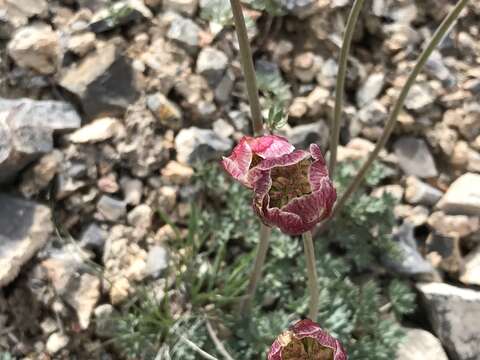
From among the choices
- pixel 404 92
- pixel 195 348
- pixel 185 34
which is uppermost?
pixel 404 92

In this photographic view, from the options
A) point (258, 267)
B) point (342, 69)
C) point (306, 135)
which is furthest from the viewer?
point (306, 135)

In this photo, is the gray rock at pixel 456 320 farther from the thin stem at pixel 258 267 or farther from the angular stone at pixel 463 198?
the thin stem at pixel 258 267

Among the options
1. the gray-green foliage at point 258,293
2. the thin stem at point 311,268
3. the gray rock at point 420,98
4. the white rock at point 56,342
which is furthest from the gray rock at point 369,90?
the white rock at point 56,342

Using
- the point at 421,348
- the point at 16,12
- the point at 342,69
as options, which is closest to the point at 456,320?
the point at 421,348

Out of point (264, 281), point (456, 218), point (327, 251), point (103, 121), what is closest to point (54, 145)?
point (103, 121)

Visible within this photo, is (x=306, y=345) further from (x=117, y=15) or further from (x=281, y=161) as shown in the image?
(x=117, y=15)

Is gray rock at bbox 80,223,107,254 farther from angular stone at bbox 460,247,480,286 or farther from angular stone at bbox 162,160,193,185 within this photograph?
angular stone at bbox 460,247,480,286

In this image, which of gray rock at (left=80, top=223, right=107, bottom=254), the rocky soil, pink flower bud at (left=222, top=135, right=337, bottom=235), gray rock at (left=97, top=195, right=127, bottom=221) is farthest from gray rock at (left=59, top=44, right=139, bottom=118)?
pink flower bud at (left=222, top=135, right=337, bottom=235)

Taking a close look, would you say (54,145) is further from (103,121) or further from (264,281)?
(264,281)
